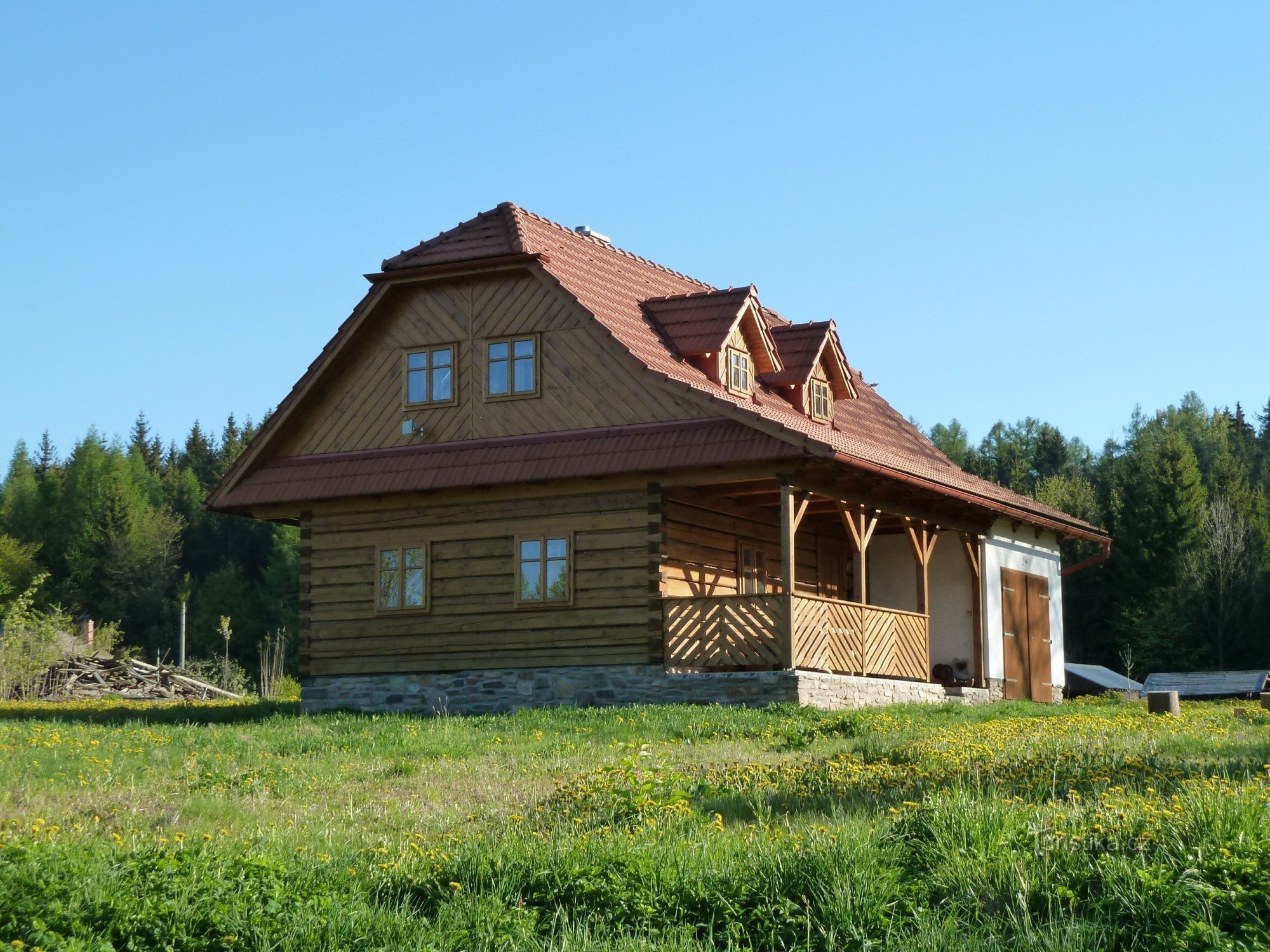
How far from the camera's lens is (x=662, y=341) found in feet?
80.8

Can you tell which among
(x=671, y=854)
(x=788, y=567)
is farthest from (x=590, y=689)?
(x=671, y=854)

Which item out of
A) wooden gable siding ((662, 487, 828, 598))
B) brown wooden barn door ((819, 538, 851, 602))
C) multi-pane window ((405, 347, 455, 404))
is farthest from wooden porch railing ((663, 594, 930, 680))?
multi-pane window ((405, 347, 455, 404))

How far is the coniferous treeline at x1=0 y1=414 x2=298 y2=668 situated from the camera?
72.2m

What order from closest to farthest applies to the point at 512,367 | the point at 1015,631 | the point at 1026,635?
the point at 512,367
the point at 1015,631
the point at 1026,635

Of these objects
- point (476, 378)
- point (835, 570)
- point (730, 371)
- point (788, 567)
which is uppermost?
point (730, 371)

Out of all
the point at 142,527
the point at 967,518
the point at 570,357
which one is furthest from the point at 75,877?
the point at 142,527

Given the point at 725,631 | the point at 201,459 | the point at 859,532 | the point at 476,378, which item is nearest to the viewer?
the point at 725,631

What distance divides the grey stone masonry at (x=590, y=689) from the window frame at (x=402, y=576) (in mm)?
1006

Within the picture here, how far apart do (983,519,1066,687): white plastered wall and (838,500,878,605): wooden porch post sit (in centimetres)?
428

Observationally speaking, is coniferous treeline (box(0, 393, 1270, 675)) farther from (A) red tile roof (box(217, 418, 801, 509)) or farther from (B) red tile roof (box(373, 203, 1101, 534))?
(A) red tile roof (box(217, 418, 801, 509))

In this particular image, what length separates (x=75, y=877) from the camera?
348 inches

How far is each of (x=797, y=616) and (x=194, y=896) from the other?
13741mm

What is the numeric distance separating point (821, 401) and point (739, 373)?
6.88ft

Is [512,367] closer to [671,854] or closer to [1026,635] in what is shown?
[1026,635]
